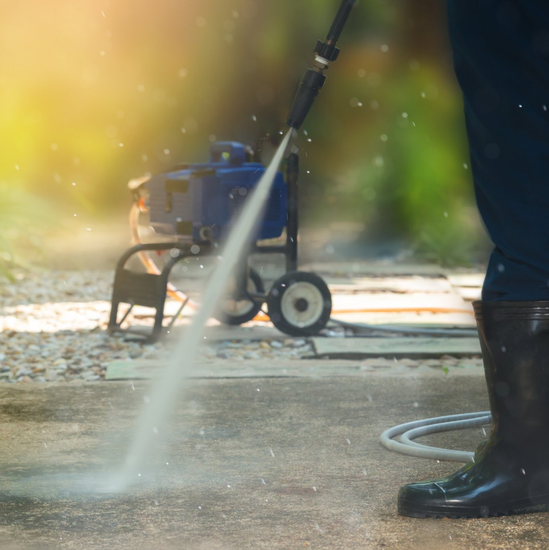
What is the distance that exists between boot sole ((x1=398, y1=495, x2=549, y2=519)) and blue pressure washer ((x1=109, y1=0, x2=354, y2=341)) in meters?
2.48

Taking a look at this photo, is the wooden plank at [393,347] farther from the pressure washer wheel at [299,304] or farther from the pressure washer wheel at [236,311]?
the pressure washer wheel at [236,311]

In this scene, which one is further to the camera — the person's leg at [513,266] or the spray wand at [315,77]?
the spray wand at [315,77]

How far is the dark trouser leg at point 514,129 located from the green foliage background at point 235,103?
6319mm

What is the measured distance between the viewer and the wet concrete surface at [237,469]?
1.66m

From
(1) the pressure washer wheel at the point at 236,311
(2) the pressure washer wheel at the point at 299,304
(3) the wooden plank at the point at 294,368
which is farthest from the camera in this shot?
(1) the pressure washer wheel at the point at 236,311

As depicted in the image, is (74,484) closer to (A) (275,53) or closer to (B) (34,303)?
(B) (34,303)

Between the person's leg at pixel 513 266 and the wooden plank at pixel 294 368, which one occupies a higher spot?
the person's leg at pixel 513 266

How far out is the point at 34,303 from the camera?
557 cm

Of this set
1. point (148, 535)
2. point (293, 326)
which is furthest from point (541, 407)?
point (293, 326)

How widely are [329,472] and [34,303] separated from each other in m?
3.85

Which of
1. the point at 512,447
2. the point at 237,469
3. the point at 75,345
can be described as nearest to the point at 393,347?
the point at 75,345

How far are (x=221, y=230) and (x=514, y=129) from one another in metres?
2.55

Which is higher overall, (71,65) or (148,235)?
(71,65)

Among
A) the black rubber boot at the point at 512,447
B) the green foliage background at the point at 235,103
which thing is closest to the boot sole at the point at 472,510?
the black rubber boot at the point at 512,447
